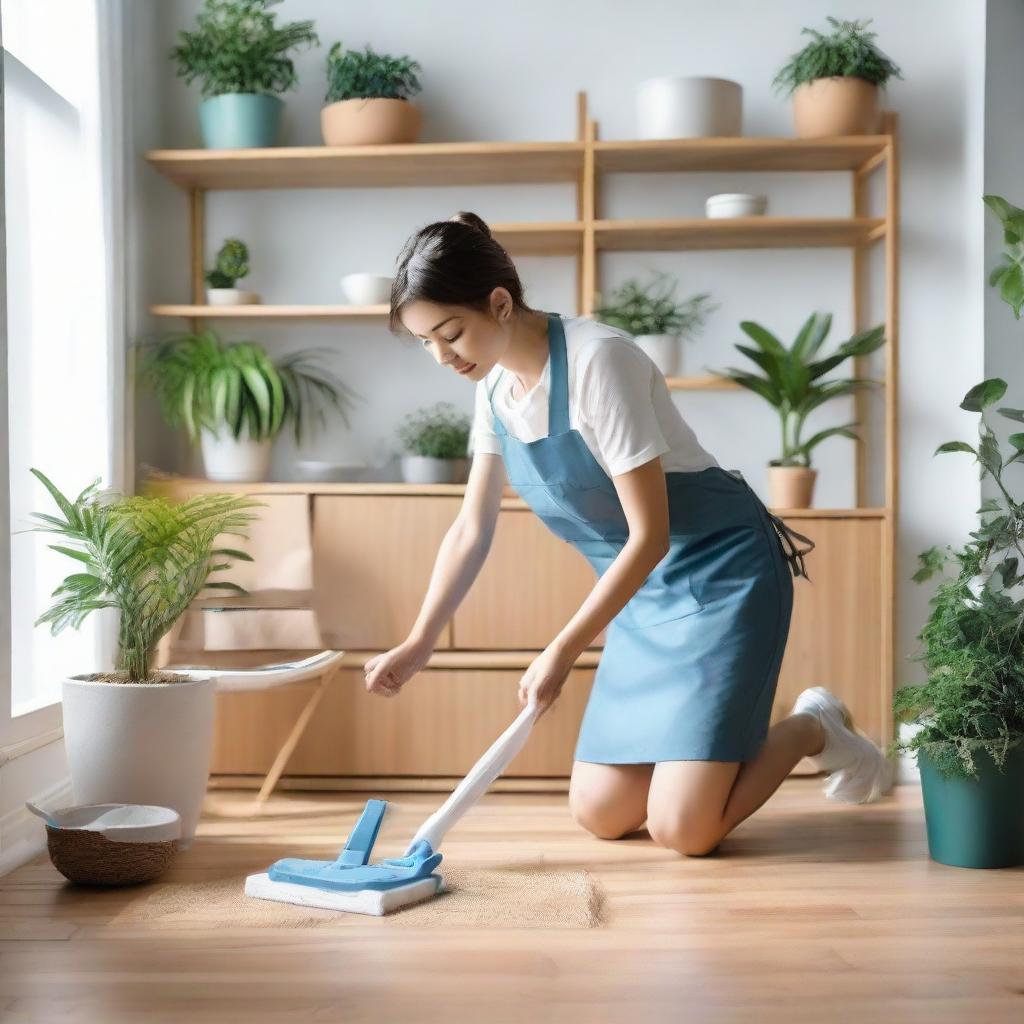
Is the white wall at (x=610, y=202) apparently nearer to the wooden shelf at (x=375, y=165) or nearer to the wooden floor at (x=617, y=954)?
the wooden shelf at (x=375, y=165)

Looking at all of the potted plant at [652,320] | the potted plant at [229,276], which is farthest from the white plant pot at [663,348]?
the potted plant at [229,276]

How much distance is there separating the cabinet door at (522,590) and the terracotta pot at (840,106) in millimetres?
1206

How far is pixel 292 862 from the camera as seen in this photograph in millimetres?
1972

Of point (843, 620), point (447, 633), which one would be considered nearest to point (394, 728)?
point (447, 633)

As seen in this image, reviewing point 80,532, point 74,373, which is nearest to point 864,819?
point 80,532

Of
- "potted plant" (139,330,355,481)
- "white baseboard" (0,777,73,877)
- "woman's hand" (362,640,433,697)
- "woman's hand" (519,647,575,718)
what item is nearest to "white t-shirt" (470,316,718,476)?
"woman's hand" (519,647,575,718)

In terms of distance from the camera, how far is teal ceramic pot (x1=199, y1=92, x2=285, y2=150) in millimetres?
3049

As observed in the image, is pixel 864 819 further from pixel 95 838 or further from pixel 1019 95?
pixel 1019 95

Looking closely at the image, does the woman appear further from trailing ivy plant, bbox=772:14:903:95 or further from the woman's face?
trailing ivy plant, bbox=772:14:903:95

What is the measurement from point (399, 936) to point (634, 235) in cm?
196

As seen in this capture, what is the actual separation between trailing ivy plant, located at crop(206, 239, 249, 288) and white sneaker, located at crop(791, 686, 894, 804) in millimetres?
1785

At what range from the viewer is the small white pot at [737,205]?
2994 mm

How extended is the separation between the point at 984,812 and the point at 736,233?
1.57 m

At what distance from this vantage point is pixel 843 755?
254cm
